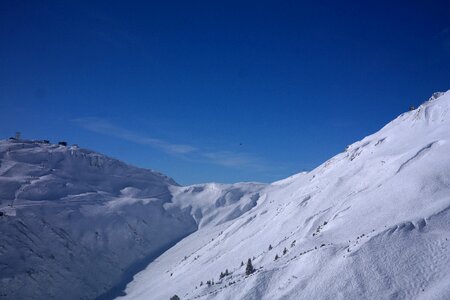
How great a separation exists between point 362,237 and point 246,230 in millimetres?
63584

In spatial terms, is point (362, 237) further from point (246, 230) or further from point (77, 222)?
point (77, 222)

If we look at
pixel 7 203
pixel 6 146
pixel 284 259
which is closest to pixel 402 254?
pixel 284 259

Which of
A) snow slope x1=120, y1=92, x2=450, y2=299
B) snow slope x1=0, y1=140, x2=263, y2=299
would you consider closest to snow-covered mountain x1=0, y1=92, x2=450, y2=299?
snow slope x1=120, y1=92, x2=450, y2=299

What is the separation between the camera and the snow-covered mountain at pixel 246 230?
1761 inches

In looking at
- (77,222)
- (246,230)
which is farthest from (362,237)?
(77,222)

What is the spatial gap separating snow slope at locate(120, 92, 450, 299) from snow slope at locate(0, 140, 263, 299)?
23694mm

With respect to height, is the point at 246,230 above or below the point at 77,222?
below

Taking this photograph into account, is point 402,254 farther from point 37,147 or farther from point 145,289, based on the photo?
point 37,147

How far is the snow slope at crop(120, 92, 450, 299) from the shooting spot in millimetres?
42000

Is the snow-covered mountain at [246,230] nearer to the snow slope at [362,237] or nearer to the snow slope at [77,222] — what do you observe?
the snow slope at [362,237]

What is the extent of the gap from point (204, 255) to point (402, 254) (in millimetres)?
70889

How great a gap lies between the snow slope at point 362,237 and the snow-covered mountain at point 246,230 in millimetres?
200

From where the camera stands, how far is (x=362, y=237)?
50.2 metres

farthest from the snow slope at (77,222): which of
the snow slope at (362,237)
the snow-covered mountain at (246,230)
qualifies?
the snow slope at (362,237)
